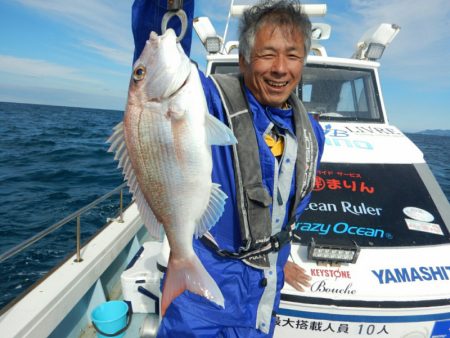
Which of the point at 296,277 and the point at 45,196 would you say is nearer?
the point at 296,277

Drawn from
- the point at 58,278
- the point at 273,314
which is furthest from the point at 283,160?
the point at 58,278

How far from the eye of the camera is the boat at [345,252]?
7.82ft

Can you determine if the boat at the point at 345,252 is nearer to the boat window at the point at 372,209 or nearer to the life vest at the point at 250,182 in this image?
the boat window at the point at 372,209

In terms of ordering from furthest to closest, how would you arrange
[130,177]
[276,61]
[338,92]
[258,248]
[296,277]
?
[338,92]
[296,277]
[258,248]
[276,61]
[130,177]

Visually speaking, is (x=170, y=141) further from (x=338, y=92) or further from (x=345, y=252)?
(x=338, y=92)

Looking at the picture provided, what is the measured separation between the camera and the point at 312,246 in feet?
8.43

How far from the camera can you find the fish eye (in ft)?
4.43

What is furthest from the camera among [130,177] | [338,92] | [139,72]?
[338,92]

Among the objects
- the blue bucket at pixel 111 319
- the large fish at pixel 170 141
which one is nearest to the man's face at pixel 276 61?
the large fish at pixel 170 141

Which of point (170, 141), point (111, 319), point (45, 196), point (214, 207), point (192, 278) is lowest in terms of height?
point (45, 196)

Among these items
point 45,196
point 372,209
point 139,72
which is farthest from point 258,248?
point 45,196

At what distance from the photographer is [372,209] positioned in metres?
3.08

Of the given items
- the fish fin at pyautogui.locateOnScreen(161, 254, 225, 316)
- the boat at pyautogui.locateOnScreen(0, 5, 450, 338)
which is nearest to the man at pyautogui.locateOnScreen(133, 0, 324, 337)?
the fish fin at pyautogui.locateOnScreen(161, 254, 225, 316)

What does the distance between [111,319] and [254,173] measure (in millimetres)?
2253
